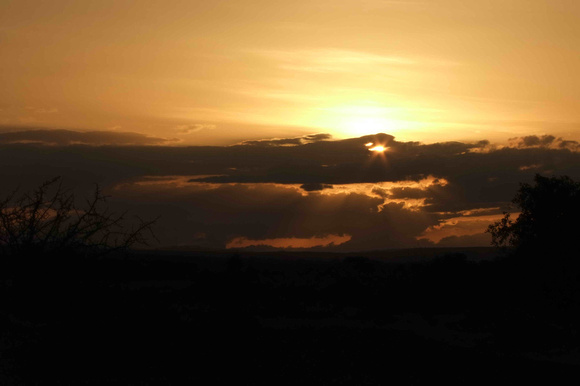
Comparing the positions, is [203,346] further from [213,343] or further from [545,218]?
[545,218]

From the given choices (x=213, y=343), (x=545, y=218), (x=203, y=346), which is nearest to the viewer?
(x=203, y=346)

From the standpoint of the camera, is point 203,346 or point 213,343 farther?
point 213,343

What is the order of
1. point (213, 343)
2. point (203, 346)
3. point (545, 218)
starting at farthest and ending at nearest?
point (545, 218) → point (213, 343) → point (203, 346)

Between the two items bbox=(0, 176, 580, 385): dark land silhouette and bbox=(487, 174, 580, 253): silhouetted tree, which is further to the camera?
bbox=(487, 174, 580, 253): silhouetted tree

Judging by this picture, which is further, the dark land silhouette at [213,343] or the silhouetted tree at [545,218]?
the silhouetted tree at [545,218]

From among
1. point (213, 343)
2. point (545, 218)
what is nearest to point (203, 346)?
point (213, 343)

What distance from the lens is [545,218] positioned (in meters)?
30.9

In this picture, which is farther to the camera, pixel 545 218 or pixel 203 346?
pixel 545 218

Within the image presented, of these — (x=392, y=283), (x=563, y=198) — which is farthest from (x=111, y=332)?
(x=563, y=198)

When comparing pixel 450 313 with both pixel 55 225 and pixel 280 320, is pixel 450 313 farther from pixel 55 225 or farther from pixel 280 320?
pixel 55 225

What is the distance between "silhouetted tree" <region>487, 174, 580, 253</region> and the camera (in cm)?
2894

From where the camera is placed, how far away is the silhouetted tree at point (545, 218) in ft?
94.9

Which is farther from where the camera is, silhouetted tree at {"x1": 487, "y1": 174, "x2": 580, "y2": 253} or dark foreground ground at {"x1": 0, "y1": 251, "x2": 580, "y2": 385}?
silhouetted tree at {"x1": 487, "y1": 174, "x2": 580, "y2": 253}

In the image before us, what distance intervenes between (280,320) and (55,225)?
11938 millimetres
